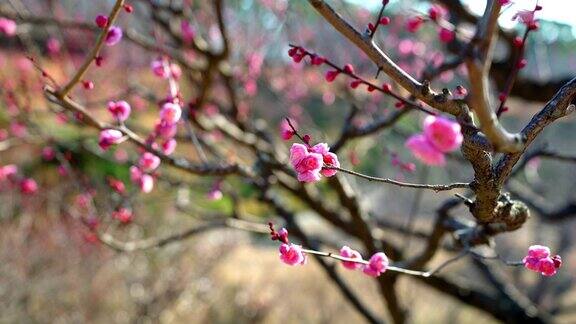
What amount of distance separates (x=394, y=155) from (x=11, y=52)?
8.53 meters

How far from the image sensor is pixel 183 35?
3.42 metres

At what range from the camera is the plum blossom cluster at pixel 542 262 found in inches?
56.3

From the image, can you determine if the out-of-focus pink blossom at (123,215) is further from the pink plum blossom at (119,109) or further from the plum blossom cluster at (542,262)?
the plum blossom cluster at (542,262)

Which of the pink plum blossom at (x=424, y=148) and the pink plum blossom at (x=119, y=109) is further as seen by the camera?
the pink plum blossom at (x=119, y=109)

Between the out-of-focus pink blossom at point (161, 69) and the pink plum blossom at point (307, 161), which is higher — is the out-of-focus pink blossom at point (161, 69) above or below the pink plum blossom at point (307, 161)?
below

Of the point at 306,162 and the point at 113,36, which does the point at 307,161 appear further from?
the point at 113,36

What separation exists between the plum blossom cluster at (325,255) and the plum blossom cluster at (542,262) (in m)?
0.34

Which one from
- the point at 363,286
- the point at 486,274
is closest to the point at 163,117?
the point at 486,274

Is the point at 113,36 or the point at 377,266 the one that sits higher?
the point at 113,36

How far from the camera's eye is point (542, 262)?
Answer: 1441mm

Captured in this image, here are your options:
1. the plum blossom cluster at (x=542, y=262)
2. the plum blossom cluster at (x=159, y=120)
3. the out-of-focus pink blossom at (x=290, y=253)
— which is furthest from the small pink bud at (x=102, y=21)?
the plum blossom cluster at (x=542, y=262)

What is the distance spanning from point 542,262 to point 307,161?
633 millimetres

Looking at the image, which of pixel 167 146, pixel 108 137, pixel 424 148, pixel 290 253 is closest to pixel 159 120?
pixel 167 146

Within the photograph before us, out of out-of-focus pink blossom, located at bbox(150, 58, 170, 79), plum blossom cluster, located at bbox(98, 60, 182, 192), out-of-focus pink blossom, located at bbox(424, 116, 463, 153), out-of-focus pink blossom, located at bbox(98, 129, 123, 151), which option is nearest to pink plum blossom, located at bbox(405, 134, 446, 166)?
out-of-focus pink blossom, located at bbox(424, 116, 463, 153)
